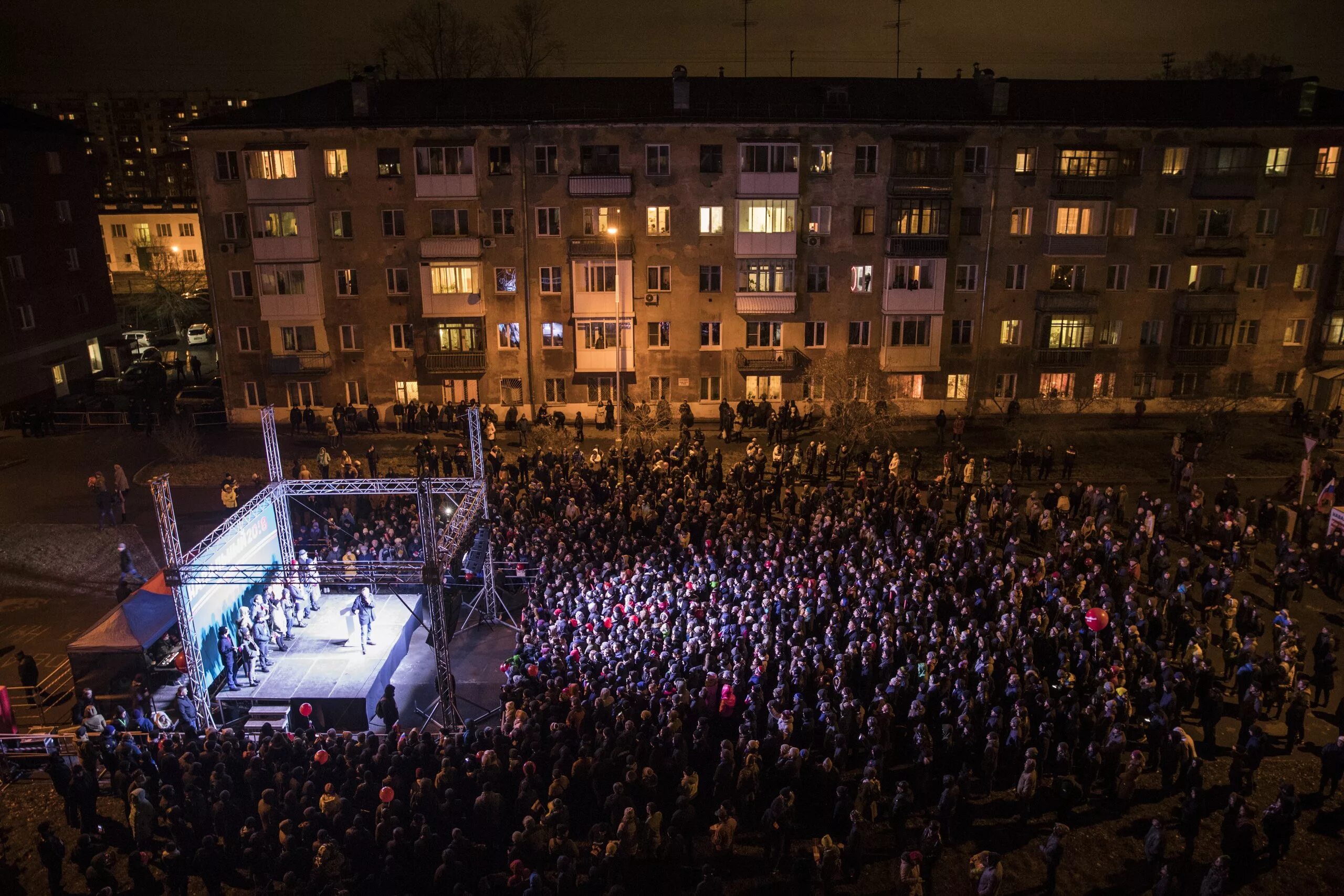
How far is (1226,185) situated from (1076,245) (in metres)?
7.23

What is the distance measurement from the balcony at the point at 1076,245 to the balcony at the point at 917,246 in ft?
16.6

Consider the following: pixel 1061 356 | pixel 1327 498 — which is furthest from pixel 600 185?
pixel 1327 498

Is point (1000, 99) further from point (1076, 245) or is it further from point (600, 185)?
point (600, 185)

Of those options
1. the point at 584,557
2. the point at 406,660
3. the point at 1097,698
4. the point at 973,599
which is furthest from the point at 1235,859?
the point at 406,660

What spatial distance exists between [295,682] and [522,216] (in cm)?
2499

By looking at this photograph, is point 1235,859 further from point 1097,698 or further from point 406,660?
point 406,660

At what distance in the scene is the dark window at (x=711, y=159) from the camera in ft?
127

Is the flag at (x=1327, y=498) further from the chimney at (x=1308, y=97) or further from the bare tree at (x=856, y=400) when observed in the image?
the chimney at (x=1308, y=97)

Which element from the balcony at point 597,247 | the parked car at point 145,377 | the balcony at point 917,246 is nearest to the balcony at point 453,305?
the balcony at point 597,247

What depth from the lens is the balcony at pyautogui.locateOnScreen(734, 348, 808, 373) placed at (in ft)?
132

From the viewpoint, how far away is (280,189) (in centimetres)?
3875

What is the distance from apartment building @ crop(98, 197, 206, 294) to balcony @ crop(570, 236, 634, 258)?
56350 mm

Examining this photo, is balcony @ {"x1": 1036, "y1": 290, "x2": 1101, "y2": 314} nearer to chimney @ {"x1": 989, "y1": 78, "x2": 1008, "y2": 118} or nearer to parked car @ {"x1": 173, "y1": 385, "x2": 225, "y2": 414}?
chimney @ {"x1": 989, "y1": 78, "x2": 1008, "y2": 118}

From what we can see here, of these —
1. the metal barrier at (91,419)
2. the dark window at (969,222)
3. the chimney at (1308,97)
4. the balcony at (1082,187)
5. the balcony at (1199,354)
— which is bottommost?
the metal barrier at (91,419)
